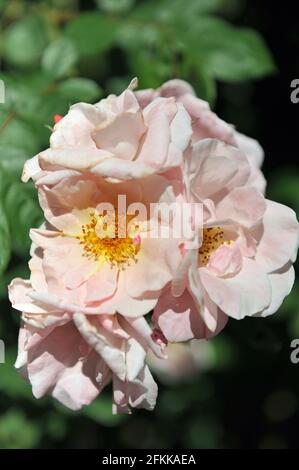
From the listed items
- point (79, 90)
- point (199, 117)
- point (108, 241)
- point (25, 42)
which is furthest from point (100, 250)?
point (25, 42)

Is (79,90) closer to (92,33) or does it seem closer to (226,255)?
(92,33)

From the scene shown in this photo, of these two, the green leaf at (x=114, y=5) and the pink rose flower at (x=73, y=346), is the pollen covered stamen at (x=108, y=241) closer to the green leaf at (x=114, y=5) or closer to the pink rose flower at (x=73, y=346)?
the pink rose flower at (x=73, y=346)

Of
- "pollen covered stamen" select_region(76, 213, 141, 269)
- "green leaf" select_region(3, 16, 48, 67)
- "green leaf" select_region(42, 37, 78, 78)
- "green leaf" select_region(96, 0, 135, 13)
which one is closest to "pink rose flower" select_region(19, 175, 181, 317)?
"pollen covered stamen" select_region(76, 213, 141, 269)

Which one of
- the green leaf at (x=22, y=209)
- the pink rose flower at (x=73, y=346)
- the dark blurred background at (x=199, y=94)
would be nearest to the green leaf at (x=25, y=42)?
the dark blurred background at (x=199, y=94)

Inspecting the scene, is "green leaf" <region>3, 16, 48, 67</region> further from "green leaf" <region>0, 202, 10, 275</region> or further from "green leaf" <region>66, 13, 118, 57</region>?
"green leaf" <region>0, 202, 10, 275</region>
